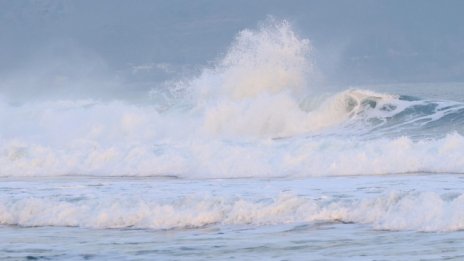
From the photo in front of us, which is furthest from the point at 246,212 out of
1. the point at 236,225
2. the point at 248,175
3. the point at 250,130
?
the point at 250,130

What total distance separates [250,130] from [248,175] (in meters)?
8.16

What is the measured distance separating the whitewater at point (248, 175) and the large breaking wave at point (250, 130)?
0.16 ft

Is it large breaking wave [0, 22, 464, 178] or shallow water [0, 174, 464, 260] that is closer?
shallow water [0, 174, 464, 260]

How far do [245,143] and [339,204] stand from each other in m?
8.74

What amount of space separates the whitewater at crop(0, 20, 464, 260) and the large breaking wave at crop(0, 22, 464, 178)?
0.05m

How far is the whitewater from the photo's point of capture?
1462 centimetres

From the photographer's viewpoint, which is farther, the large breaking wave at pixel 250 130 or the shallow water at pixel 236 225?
the large breaking wave at pixel 250 130

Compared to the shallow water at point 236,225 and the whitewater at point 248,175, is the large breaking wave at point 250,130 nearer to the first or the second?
the whitewater at point 248,175

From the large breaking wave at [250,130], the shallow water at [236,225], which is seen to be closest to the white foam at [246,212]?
the shallow water at [236,225]

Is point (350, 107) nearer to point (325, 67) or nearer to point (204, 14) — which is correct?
point (325, 67)

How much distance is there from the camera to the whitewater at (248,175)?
14625mm

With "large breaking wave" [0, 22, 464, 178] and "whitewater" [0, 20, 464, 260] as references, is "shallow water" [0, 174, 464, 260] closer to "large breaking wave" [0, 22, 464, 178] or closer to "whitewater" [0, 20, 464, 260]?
"whitewater" [0, 20, 464, 260]

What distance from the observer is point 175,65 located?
7412 cm

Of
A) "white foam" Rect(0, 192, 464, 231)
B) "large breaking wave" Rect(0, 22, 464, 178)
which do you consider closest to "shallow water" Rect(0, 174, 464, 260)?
"white foam" Rect(0, 192, 464, 231)
